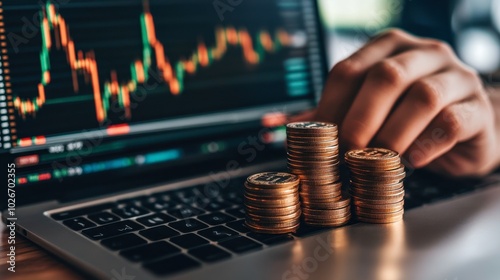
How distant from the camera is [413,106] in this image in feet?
2.79

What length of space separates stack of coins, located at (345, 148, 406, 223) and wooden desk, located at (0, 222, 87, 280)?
0.39m

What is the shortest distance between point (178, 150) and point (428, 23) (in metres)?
1.05

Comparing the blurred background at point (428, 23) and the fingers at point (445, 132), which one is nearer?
the fingers at point (445, 132)

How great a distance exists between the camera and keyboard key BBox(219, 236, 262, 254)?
2.21 feet

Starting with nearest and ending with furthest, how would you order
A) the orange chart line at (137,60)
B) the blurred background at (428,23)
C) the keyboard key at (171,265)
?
the keyboard key at (171,265), the orange chart line at (137,60), the blurred background at (428,23)

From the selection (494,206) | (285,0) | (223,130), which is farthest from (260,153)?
(494,206)

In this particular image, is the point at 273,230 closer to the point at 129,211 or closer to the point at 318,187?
the point at 318,187

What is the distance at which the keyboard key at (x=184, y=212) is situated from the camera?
2.66ft

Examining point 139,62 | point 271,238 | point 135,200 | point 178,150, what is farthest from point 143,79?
point 271,238

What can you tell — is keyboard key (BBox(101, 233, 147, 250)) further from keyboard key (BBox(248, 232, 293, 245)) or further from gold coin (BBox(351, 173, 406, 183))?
gold coin (BBox(351, 173, 406, 183))

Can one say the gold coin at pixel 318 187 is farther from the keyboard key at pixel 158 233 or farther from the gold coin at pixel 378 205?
the keyboard key at pixel 158 233

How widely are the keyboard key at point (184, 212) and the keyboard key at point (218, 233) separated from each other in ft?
0.25

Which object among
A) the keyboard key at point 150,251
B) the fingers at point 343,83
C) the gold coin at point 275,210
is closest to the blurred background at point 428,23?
the fingers at point 343,83

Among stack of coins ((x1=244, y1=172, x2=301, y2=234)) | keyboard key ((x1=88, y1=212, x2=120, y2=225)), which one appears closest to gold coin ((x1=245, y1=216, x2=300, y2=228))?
stack of coins ((x1=244, y1=172, x2=301, y2=234))
